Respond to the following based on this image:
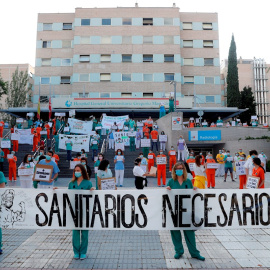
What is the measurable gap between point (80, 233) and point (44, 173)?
12.7 ft

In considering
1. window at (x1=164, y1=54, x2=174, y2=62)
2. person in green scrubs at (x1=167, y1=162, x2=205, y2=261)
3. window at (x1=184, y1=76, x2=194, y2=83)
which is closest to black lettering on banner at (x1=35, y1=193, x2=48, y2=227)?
person in green scrubs at (x1=167, y1=162, x2=205, y2=261)

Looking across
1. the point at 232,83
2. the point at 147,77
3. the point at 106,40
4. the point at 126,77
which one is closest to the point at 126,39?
the point at 106,40

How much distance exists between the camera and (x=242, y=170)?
12.2 meters

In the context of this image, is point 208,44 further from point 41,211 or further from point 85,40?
point 41,211

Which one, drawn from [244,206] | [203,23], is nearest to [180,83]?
[203,23]

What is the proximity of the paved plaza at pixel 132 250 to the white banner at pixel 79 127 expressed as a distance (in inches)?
728

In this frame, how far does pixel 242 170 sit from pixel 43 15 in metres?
43.1

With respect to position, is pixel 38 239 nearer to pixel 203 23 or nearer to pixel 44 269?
pixel 44 269

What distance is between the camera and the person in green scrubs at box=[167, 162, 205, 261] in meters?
5.39

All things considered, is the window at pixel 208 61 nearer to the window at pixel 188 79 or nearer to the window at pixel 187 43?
the window at pixel 188 79

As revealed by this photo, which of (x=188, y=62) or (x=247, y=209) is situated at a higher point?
(x=188, y=62)

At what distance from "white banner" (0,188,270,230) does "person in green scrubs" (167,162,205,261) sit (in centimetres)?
12

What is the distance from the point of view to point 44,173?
29.7ft

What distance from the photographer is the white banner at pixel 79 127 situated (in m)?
25.5
